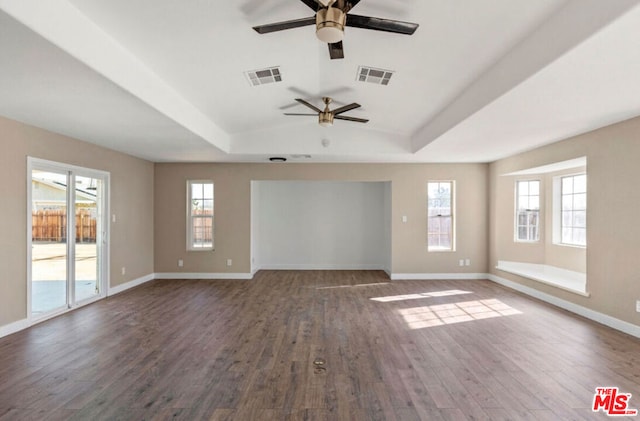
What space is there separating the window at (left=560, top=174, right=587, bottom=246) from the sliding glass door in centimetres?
851

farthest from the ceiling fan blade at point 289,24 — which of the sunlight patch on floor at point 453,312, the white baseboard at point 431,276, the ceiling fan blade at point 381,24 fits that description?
the white baseboard at point 431,276

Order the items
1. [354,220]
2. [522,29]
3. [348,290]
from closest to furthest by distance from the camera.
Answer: [522,29]
[348,290]
[354,220]

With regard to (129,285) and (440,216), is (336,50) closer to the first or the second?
(440,216)

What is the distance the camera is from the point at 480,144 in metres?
5.46

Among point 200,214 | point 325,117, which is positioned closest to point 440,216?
point 325,117

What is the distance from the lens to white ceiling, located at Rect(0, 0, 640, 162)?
2.35 metres

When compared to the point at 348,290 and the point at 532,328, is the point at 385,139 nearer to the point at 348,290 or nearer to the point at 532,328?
the point at 348,290

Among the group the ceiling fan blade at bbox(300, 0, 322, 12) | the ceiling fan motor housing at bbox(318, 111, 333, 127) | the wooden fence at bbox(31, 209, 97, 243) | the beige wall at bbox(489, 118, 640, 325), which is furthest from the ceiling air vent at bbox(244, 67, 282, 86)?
the beige wall at bbox(489, 118, 640, 325)

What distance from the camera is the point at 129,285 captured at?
6555 millimetres

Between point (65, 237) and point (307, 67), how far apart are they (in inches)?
166

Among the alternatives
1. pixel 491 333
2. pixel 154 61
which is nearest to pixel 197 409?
pixel 154 61

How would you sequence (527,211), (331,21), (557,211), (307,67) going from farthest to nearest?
(527,211)
(557,211)
(307,67)
(331,21)

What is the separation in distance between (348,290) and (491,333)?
2.73 meters

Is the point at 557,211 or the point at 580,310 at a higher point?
the point at 557,211
